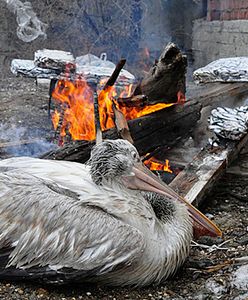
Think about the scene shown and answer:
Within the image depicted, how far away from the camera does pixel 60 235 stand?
263cm

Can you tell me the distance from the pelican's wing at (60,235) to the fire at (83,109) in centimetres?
211

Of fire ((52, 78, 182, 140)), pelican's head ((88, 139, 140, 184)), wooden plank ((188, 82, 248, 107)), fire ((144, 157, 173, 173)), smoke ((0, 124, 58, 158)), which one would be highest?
pelican's head ((88, 139, 140, 184))

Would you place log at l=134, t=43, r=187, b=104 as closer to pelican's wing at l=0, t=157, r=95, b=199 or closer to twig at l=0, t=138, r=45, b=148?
twig at l=0, t=138, r=45, b=148

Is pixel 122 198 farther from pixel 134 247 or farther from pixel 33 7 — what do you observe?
pixel 33 7

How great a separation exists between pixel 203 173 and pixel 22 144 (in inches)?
71.3

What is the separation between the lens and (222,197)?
14.5ft

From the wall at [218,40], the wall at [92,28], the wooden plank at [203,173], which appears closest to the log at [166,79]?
the wooden plank at [203,173]

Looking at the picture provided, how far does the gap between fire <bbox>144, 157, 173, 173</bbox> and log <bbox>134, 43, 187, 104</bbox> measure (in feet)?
1.99

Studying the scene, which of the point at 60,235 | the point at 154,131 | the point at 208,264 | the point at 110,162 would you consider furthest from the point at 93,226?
the point at 154,131

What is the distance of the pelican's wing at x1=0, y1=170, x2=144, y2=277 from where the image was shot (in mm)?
2602

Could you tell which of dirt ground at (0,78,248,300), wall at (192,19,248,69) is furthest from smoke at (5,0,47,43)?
dirt ground at (0,78,248,300)

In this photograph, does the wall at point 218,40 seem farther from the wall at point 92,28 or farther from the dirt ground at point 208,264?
the dirt ground at point 208,264

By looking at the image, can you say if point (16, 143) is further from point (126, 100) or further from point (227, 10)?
point (227, 10)

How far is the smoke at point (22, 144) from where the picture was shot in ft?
16.1
